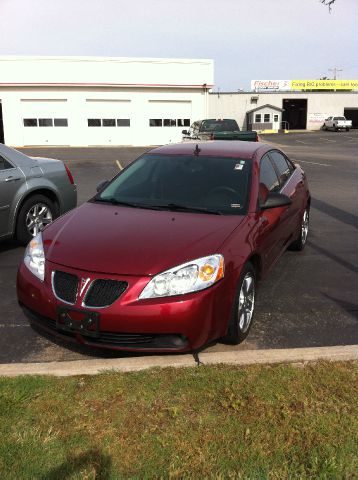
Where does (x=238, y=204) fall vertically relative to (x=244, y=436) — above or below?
above

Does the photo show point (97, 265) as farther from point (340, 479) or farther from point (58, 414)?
point (340, 479)

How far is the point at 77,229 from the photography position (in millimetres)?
3822

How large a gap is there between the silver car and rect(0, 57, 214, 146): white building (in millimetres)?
26825

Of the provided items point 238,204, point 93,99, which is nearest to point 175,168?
point 238,204

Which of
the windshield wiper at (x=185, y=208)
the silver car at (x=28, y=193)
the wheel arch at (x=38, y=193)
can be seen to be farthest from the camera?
the wheel arch at (x=38, y=193)

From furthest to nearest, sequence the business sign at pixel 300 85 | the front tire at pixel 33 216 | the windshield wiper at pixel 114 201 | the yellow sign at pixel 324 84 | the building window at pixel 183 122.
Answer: the yellow sign at pixel 324 84 < the business sign at pixel 300 85 < the building window at pixel 183 122 < the front tire at pixel 33 216 < the windshield wiper at pixel 114 201

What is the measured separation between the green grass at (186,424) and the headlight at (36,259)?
0.77 metres

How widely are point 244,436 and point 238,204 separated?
2094 mm

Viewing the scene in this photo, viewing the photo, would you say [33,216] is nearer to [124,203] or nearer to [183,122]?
[124,203]

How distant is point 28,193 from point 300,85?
187ft

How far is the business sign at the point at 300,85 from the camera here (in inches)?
2210

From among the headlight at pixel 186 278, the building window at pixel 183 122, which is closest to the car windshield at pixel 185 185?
the headlight at pixel 186 278

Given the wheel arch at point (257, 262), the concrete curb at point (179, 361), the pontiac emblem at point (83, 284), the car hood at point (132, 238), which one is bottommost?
the concrete curb at point (179, 361)

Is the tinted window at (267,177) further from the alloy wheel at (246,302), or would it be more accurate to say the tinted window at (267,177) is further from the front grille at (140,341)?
the front grille at (140,341)
